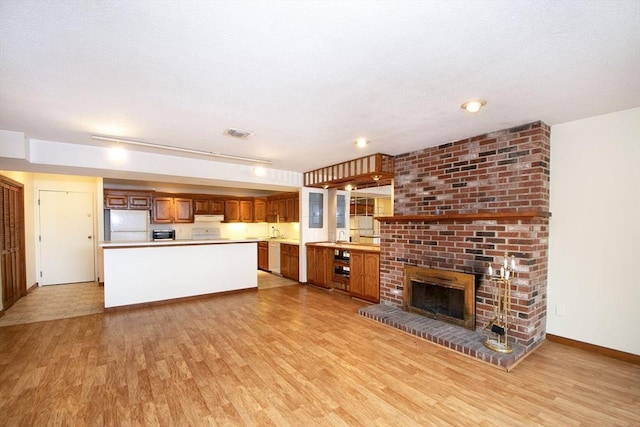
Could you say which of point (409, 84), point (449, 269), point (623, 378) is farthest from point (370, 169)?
point (623, 378)

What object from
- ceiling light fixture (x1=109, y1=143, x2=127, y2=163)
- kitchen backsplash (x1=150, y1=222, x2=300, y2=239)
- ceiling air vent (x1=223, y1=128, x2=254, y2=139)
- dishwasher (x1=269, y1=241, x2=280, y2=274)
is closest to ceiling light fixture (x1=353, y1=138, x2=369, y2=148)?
ceiling air vent (x1=223, y1=128, x2=254, y2=139)

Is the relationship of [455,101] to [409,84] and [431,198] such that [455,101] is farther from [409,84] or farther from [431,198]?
[431,198]

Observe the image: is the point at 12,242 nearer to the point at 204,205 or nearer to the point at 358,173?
the point at 204,205

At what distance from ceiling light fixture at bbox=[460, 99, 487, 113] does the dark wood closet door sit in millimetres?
6292

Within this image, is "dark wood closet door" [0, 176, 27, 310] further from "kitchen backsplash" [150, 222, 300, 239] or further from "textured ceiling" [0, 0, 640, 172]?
"kitchen backsplash" [150, 222, 300, 239]

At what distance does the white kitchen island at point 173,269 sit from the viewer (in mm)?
4348

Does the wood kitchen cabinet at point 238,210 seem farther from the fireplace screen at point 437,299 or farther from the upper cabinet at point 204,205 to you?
the fireplace screen at point 437,299

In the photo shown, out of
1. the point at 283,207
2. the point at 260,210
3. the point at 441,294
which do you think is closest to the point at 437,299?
the point at 441,294

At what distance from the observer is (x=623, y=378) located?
2.44 meters

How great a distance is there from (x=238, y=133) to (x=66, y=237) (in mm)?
5398

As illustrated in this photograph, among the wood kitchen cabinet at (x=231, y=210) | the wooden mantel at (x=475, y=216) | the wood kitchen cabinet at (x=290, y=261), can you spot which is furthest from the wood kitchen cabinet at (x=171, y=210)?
the wooden mantel at (x=475, y=216)

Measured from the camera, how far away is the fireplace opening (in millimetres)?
3359

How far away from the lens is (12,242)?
4625 millimetres

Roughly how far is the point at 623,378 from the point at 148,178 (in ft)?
20.5
